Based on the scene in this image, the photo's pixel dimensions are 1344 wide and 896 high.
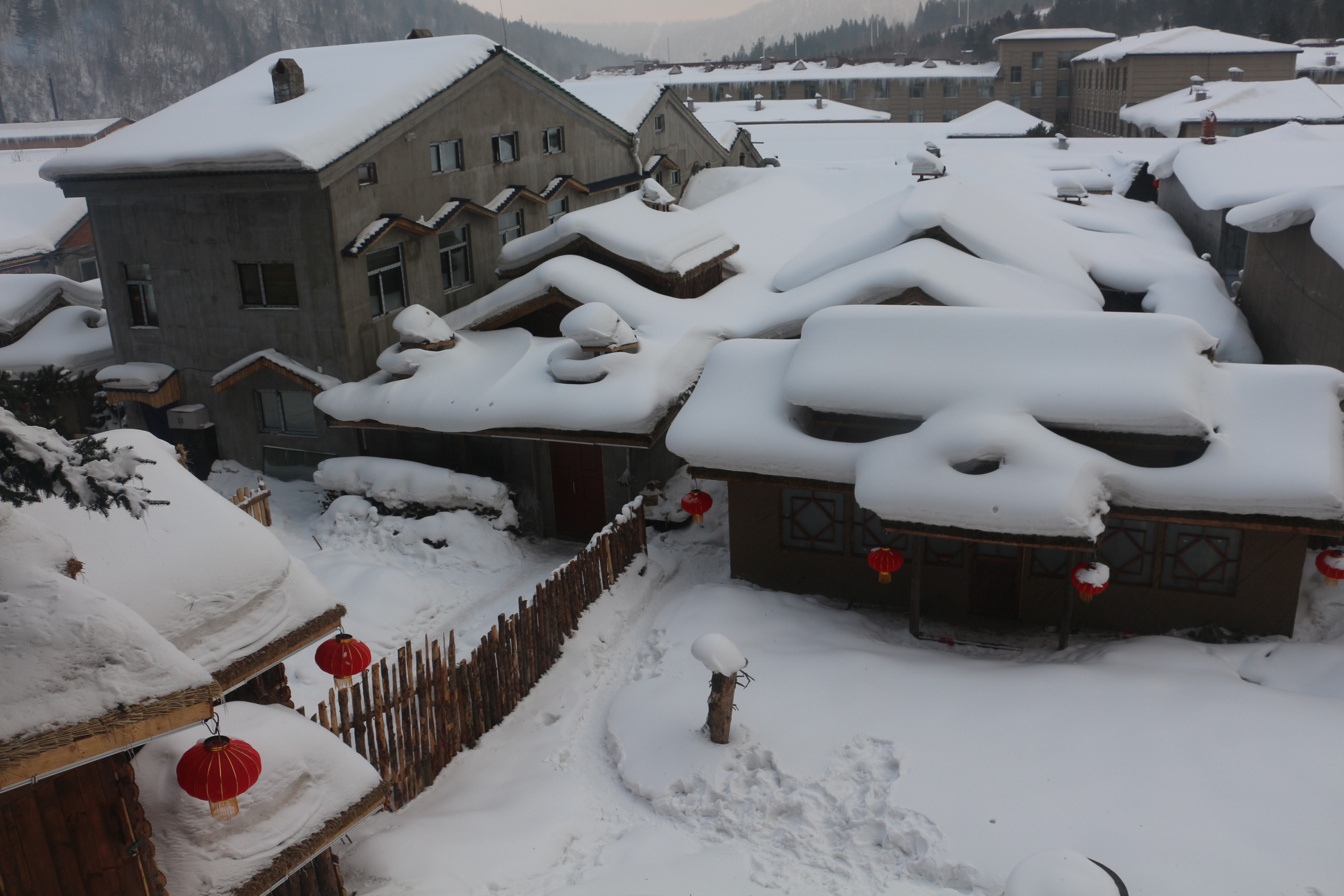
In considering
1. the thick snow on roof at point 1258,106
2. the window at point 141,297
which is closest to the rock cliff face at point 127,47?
the window at point 141,297

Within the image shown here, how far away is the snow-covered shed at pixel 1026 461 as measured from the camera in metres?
11.6

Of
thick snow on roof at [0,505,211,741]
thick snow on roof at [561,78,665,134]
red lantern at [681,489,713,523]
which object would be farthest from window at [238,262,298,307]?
thick snow on roof at [0,505,211,741]

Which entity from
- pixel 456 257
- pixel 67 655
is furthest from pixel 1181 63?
pixel 67 655

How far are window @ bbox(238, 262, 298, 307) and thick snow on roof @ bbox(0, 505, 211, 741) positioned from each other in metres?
14.8

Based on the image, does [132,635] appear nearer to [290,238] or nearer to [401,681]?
[401,681]

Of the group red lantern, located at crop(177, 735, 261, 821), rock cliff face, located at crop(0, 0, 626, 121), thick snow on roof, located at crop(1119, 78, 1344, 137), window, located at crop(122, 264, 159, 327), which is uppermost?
rock cliff face, located at crop(0, 0, 626, 121)

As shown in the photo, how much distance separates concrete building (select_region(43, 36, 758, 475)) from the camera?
19.1 metres

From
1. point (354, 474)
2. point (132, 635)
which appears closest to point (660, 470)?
point (354, 474)

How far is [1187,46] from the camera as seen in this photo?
2303 inches

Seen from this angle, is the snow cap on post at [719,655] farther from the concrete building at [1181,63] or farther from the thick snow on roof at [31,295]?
the concrete building at [1181,63]

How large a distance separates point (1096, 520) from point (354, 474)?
1353cm

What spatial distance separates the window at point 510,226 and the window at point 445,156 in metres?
2.15

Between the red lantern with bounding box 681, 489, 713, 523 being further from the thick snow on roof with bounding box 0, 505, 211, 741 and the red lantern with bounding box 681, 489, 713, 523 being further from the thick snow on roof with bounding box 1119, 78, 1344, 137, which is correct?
the thick snow on roof with bounding box 1119, 78, 1344, 137

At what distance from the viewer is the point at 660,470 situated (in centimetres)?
1975
